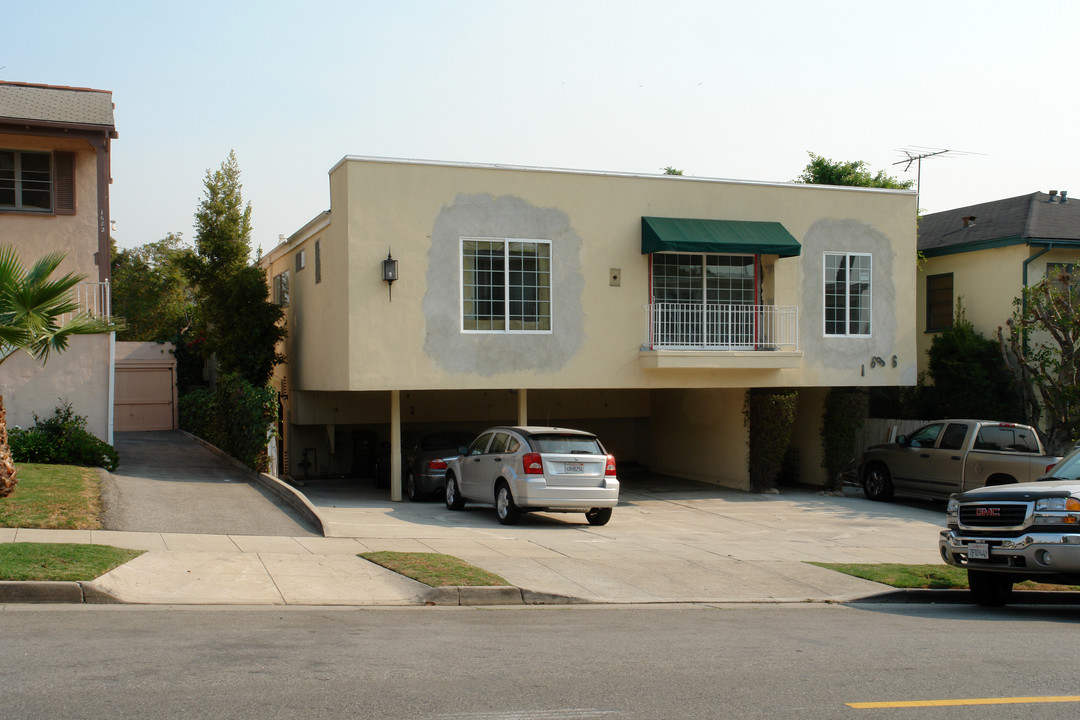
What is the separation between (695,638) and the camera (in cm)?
840

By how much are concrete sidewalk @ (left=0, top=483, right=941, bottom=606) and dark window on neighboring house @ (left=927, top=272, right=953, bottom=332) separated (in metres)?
8.87

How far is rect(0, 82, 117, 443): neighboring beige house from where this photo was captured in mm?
17969

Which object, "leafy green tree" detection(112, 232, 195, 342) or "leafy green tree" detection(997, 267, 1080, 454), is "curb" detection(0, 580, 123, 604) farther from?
"leafy green tree" detection(112, 232, 195, 342)

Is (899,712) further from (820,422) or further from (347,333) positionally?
(820,422)

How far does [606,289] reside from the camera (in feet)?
66.8

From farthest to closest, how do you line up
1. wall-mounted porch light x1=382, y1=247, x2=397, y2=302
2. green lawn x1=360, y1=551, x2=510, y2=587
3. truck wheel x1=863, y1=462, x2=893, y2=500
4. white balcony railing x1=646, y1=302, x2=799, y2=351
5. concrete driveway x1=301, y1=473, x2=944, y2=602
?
truck wheel x1=863, y1=462, x2=893, y2=500 → white balcony railing x1=646, y1=302, x2=799, y2=351 → wall-mounted porch light x1=382, y1=247, x2=397, y2=302 → concrete driveway x1=301, y1=473, x2=944, y2=602 → green lawn x1=360, y1=551, x2=510, y2=587

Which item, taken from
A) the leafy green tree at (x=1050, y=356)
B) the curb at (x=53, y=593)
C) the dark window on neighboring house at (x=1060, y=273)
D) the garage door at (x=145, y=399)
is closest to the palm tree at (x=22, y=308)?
the curb at (x=53, y=593)

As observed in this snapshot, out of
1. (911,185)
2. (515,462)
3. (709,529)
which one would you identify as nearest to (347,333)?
(515,462)

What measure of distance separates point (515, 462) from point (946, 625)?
777 centimetres

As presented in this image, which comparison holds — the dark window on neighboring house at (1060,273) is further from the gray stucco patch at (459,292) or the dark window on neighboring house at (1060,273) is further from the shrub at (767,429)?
the gray stucco patch at (459,292)

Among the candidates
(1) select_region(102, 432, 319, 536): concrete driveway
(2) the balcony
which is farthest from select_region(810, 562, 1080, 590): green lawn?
(2) the balcony

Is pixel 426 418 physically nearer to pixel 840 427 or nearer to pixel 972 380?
pixel 840 427

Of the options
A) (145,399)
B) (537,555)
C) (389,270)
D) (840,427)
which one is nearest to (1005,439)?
(840,427)

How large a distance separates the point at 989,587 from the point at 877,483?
428 inches
